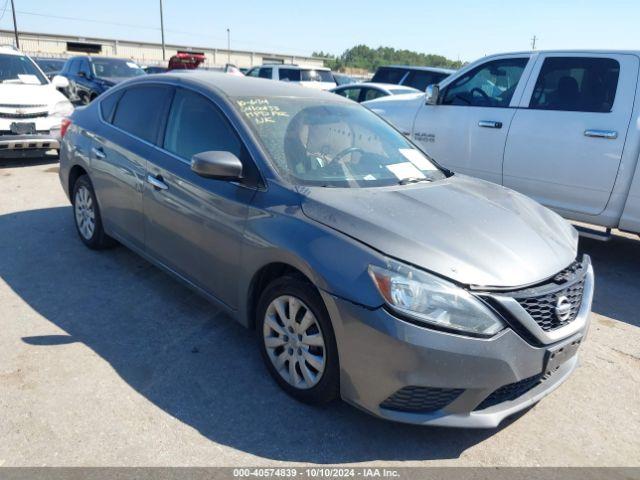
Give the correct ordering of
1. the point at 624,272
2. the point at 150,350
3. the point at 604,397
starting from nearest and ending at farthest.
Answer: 1. the point at 604,397
2. the point at 150,350
3. the point at 624,272

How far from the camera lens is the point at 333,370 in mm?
2760

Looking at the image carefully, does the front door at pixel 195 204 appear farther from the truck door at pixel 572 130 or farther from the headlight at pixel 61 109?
the headlight at pixel 61 109

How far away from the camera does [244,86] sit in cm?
391

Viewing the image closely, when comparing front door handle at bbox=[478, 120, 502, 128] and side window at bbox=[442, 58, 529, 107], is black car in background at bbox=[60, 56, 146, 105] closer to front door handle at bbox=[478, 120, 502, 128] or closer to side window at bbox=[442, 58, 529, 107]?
side window at bbox=[442, 58, 529, 107]

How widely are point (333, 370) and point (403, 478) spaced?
589 mm

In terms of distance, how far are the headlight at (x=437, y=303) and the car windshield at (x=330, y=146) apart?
0.96 m

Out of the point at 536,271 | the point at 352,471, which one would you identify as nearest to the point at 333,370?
the point at 352,471

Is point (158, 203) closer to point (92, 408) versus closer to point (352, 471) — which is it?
point (92, 408)

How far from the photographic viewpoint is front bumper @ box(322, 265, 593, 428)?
2.45 meters

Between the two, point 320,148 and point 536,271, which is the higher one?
point 320,148

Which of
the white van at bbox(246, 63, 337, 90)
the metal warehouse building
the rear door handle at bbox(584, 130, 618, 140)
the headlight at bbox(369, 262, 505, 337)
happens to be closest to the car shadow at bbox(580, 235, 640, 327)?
the rear door handle at bbox(584, 130, 618, 140)

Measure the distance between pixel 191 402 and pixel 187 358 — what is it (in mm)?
473

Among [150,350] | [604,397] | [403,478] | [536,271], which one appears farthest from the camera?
[150,350]

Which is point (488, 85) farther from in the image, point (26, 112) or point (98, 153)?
point (26, 112)
